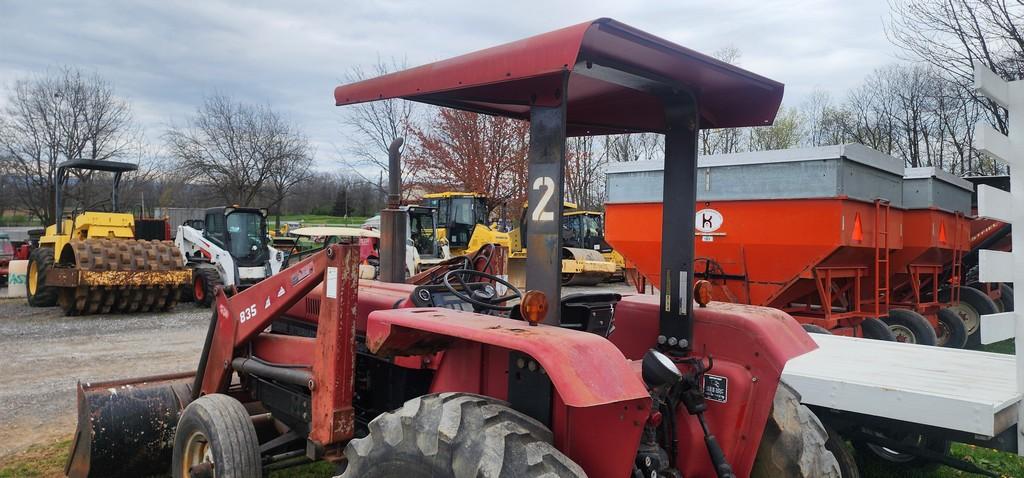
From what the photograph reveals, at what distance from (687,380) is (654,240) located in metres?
5.64

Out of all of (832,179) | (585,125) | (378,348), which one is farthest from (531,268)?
(832,179)

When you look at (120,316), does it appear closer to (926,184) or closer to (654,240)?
(654,240)

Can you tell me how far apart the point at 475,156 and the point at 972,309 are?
1528 cm

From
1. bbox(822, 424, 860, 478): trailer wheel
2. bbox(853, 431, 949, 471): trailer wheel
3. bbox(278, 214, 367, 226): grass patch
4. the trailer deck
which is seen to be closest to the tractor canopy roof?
the trailer deck

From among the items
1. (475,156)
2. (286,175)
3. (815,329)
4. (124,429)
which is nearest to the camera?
(124,429)

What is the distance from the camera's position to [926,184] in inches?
374

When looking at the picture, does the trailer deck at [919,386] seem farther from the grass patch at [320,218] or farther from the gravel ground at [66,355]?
the grass patch at [320,218]

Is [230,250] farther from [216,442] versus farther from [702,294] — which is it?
[702,294]

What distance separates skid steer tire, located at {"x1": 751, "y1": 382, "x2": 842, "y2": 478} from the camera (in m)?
3.07

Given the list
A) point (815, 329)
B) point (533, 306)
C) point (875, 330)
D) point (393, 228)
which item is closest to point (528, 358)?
point (533, 306)

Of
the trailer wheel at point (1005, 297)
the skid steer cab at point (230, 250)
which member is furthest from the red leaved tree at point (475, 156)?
the trailer wheel at point (1005, 297)

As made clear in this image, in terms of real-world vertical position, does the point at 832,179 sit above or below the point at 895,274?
above

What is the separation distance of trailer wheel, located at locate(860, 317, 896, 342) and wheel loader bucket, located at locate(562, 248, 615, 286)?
10.8 meters

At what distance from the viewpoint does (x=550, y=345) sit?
2154mm
